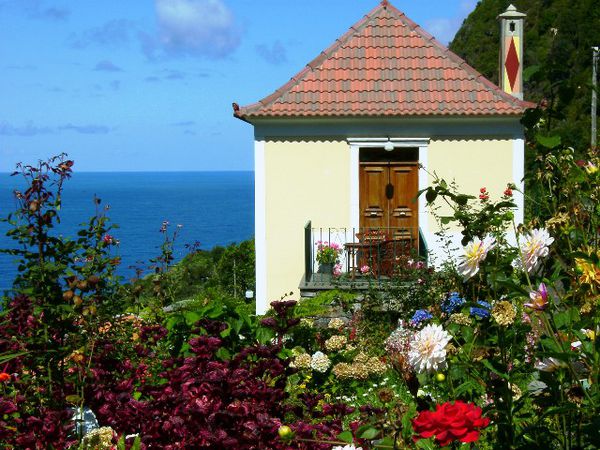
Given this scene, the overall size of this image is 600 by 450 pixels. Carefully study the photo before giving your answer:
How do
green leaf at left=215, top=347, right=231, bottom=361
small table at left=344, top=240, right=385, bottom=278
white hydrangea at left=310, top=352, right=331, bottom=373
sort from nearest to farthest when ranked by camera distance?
1. green leaf at left=215, top=347, right=231, bottom=361
2. white hydrangea at left=310, top=352, right=331, bottom=373
3. small table at left=344, top=240, right=385, bottom=278

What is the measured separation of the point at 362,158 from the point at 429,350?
11766 millimetres

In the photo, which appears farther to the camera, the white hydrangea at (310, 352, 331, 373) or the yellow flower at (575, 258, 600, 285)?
the white hydrangea at (310, 352, 331, 373)

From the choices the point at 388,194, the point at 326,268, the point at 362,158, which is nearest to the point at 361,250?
the point at 326,268

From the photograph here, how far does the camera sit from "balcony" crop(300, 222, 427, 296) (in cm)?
1306

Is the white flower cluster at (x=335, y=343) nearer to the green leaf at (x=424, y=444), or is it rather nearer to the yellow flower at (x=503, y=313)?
the yellow flower at (x=503, y=313)

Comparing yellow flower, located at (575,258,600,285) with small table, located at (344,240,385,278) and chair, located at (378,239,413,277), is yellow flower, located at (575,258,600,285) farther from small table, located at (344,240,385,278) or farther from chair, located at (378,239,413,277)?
small table, located at (344,240,385,278)

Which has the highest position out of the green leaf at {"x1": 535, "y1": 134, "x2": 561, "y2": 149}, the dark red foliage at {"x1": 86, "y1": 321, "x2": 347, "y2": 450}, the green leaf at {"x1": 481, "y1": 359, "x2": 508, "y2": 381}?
the green leaf at {"x1": 535, "y1": 134, "x2": 561, "y2": 149}

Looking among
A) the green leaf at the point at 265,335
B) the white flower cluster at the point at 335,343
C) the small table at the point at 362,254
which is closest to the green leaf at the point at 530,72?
the green leaf at the point at 265,335

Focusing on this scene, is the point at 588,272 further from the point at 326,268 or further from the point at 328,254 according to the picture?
the point at 326,268

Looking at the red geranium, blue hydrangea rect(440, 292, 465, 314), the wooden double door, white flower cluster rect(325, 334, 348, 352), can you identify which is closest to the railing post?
the wooden double door

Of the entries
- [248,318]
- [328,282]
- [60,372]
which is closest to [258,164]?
[328,282]

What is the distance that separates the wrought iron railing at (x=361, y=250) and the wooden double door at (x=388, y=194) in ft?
0.78

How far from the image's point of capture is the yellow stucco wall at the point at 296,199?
581 inches

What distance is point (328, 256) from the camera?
14.0 m
